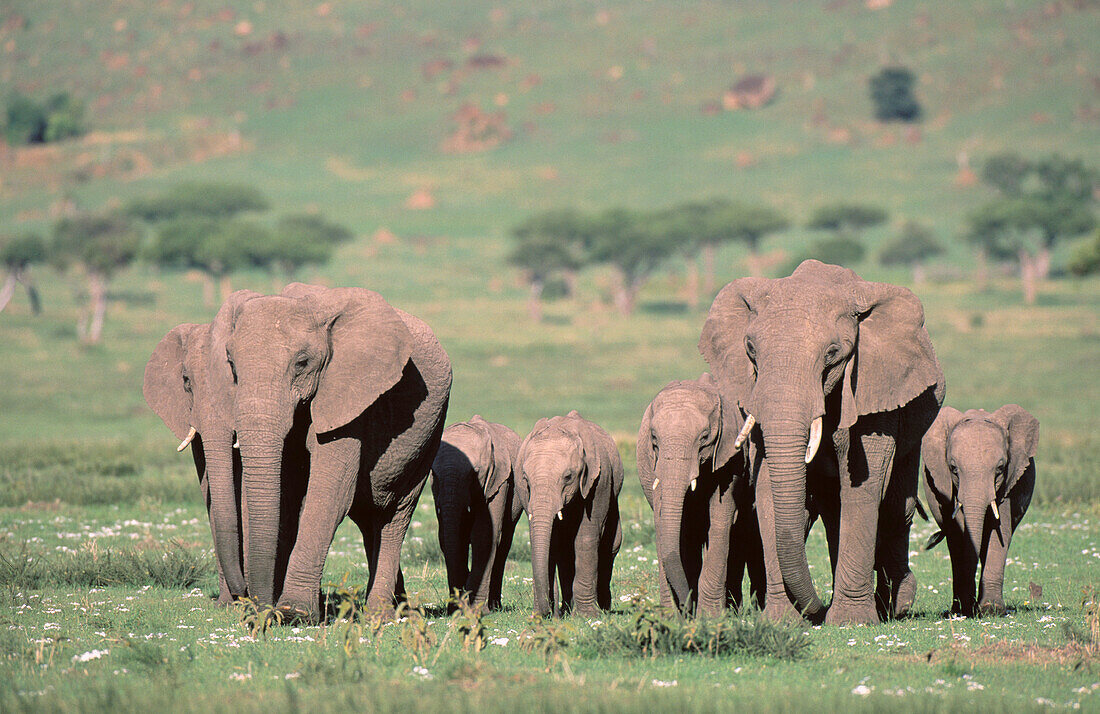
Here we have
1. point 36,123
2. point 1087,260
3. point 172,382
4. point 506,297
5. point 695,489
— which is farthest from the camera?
point 36,123

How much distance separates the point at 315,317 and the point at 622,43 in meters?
175

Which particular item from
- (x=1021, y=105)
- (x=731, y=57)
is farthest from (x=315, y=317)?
(x=731, y=57)

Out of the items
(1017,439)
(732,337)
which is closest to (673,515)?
(732,337)

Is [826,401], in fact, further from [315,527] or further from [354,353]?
[315,527]

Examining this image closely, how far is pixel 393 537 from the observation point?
36.5 feet

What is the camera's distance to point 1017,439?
12.5 m

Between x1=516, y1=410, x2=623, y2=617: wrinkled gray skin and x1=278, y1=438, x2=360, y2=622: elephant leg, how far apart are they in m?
1.69

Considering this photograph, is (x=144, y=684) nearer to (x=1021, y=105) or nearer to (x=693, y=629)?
(x=693, y=629)

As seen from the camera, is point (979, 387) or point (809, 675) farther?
point (979, 387)

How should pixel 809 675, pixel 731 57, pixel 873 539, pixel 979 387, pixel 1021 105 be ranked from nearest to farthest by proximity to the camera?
pixel 809 675
pixel 873 539
pixel 979 387
pixel 1021 105
pixel 731 57

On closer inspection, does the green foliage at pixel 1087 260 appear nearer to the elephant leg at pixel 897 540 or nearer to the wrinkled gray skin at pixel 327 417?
the elephant leg at pixel 897 540

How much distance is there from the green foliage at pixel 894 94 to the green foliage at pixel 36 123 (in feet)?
286

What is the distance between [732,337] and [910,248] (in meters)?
83.1

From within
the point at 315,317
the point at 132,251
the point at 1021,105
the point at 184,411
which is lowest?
the point at 184,411
